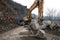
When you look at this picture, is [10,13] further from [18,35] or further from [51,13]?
[51,13]

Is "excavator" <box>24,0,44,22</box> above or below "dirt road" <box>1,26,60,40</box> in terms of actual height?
above

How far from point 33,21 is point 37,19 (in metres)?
0.05

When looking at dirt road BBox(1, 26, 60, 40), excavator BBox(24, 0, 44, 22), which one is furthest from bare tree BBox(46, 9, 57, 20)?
dirt road BBox(1, 26, 60, 40)

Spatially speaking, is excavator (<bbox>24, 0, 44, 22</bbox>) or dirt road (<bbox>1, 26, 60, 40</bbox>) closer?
dirt road (<bbox>1, 26, 60, 40</bbox>)

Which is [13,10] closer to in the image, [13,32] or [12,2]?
[12,2]

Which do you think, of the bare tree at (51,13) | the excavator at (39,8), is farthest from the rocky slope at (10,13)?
the bare tree at (51,13)

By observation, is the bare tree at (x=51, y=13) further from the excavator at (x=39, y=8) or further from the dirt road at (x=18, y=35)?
the dirt road at (x=18, y=35)

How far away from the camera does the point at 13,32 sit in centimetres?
182

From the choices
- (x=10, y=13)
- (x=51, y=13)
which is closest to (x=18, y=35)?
(x=10, y=13)

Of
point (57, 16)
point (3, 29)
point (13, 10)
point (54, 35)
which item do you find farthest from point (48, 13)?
point (3, 29)

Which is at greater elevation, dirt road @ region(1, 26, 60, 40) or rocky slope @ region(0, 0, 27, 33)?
rocky slope @ region(0, 0, 27, 33)

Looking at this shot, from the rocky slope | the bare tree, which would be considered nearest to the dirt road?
the rocky slope

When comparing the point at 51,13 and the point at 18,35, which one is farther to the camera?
the point at 51,13

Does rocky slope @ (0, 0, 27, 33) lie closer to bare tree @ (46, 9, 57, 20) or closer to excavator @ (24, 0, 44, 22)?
excavator @ (24, 0, 44, 22)
